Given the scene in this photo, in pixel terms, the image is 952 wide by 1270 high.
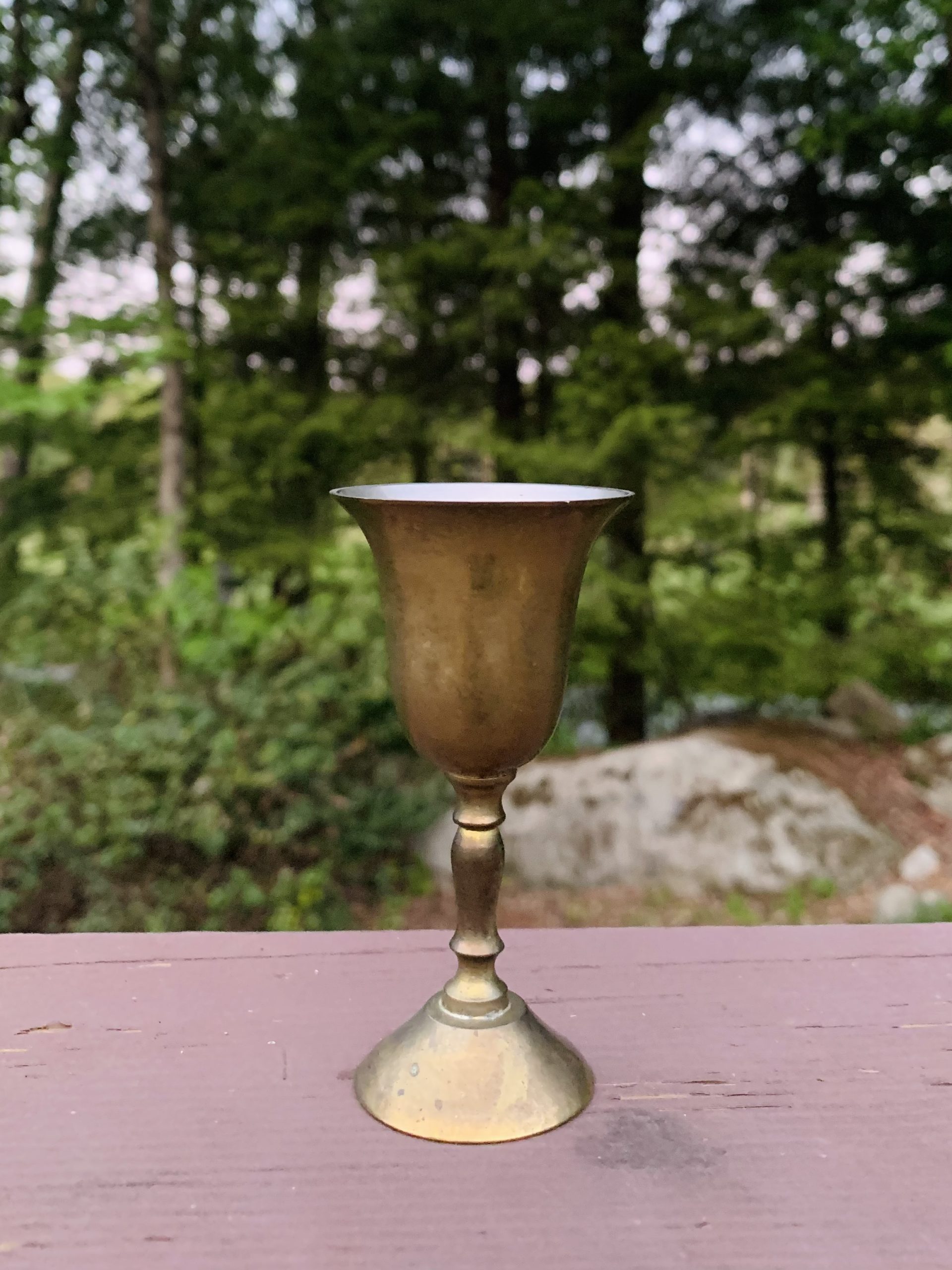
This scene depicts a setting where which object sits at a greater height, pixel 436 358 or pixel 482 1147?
pixel 436 358

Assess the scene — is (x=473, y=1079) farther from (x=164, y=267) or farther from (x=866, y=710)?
(x=866, y=710)

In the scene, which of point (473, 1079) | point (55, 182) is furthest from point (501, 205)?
point (473, 1079)

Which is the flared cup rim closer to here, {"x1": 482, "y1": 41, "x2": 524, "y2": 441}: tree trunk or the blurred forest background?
the blurred forest background

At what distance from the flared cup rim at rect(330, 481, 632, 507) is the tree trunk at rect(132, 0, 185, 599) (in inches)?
148

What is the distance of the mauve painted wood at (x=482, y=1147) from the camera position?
863mm

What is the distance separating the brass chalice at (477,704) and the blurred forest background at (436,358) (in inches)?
120

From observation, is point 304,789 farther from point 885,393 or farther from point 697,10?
point 697,10

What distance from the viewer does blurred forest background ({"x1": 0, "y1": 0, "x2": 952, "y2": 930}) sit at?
14.4 ft

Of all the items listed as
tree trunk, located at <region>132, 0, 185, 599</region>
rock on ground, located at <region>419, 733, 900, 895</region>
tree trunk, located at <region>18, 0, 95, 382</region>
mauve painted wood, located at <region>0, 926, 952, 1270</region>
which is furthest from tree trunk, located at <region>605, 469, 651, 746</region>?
mauve painted wood, located at <region>0, 926, 952, 1270</region>

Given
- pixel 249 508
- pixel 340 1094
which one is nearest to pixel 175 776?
pixel 249 508

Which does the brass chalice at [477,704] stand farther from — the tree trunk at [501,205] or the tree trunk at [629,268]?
the tree trunk at [501,205]

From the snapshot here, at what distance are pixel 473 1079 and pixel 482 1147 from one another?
7 centimetres

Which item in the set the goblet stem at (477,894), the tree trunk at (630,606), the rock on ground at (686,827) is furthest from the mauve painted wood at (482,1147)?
the tree trunk at (630,606)

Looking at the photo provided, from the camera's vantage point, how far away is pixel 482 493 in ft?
3.71
